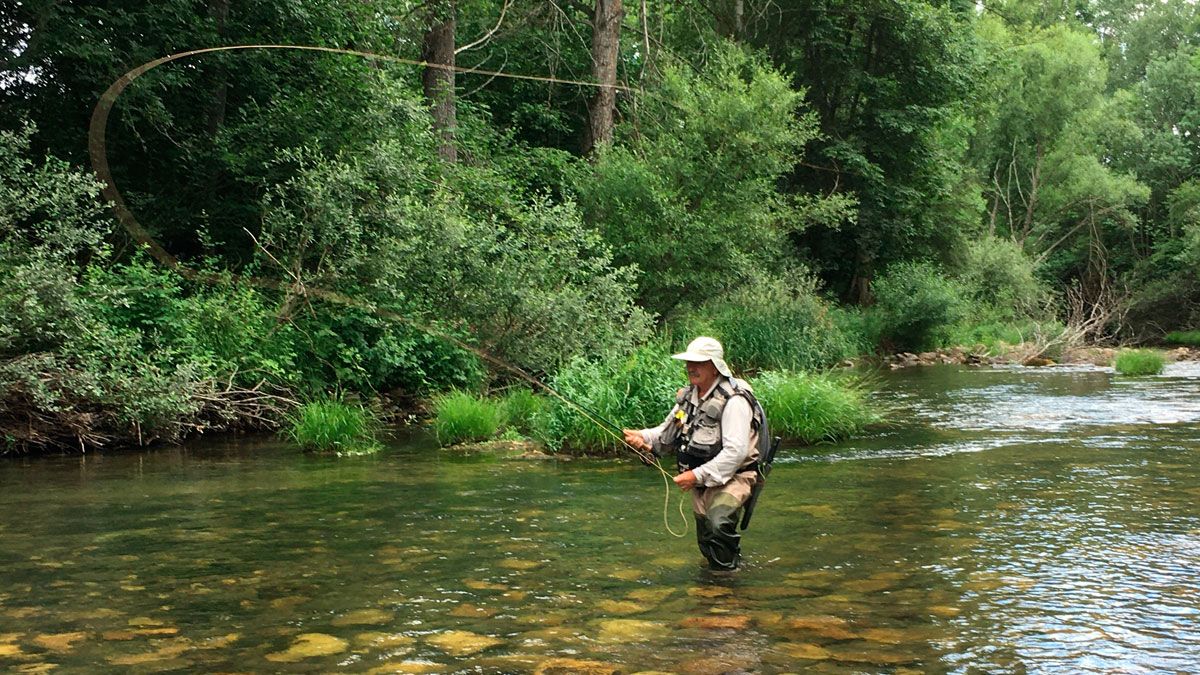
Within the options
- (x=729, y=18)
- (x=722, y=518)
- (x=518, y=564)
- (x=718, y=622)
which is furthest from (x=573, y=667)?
(x=729, y=18)

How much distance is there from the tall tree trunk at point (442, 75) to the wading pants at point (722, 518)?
15.6 metres

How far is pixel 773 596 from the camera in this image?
6707 mm

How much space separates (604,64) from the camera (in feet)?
88.2

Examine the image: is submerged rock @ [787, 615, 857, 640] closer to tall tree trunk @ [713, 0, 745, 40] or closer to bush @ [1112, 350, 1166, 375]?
bush @ [1112, 350, 1166, 375]

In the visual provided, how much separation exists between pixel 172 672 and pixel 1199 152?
179 ft

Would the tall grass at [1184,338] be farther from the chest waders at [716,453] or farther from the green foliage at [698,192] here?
the chest waders at [716,453]

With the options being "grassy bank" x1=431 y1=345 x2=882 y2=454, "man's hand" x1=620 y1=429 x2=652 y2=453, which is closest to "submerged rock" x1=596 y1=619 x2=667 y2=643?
"man's hand" x1=620 y1=429 x2=652 y2=453

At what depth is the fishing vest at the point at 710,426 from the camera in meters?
6.94

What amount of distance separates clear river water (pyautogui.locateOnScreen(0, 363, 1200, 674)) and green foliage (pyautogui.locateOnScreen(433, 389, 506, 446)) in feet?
2.86

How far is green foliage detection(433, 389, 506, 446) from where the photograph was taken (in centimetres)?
1395

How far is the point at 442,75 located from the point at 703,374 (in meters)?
18.8

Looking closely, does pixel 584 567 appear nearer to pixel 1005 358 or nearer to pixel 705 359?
pixel 705 359

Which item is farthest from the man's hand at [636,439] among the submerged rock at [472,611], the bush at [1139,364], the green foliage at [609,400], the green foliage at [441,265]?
the bush at [1139,364]

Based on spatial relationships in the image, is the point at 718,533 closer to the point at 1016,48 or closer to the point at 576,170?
the point at 576,170
